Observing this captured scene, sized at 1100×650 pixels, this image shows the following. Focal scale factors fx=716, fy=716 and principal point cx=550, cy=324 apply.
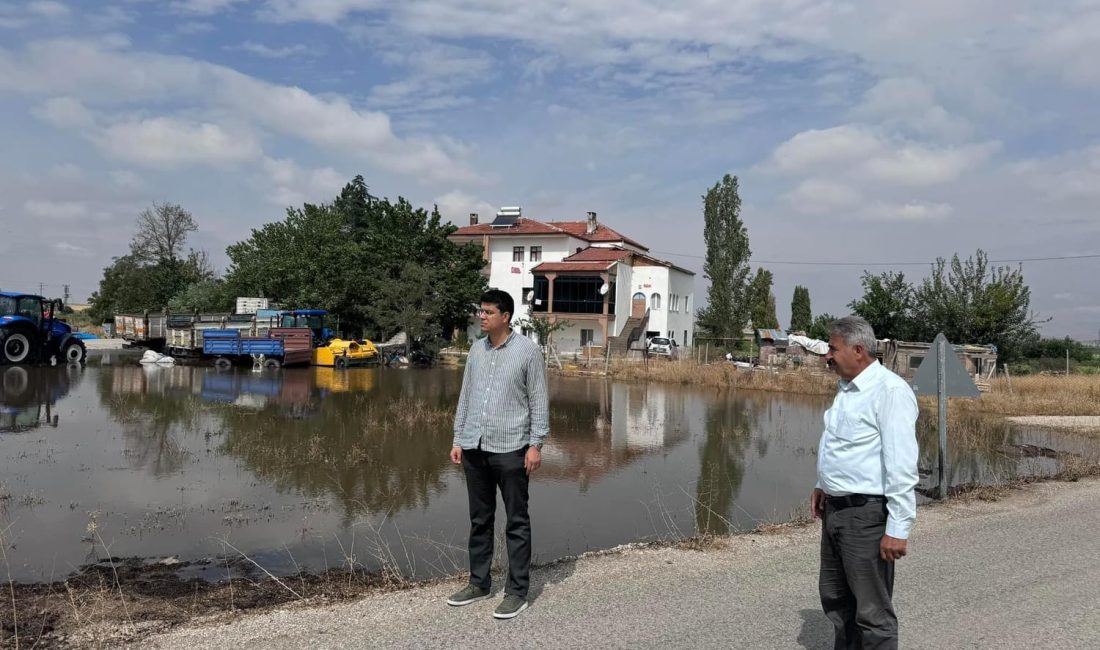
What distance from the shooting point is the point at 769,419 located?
57.1 feet

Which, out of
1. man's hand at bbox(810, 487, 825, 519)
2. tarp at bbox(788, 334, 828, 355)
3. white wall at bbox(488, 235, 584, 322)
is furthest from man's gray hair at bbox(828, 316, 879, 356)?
white wall at bbox(488, 235, 584, 322)

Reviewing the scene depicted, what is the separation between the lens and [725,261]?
47.9m

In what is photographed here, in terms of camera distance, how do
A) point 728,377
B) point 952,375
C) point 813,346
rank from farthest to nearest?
point 813,346, point 728,377, point 952,375

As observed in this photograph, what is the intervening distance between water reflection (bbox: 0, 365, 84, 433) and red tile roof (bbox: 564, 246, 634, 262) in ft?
91.7

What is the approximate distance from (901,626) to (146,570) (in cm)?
533

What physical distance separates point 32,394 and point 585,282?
30.3m

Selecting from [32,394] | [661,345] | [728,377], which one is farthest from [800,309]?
[32,394]

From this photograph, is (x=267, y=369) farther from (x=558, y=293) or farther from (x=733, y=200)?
(x=733, y=200)

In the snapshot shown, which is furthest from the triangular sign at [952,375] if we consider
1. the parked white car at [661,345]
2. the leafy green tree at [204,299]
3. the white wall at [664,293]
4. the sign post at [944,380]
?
the leafy green tree at [204,299]

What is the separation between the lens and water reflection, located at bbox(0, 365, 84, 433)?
12789mm

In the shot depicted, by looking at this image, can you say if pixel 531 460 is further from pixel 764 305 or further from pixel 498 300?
pixel 764 305

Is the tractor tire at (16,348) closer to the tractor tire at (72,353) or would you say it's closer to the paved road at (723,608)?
the tractor tire at (72,353)

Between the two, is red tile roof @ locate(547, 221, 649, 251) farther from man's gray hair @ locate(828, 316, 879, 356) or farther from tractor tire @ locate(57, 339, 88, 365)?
man's gray hair @ locate(828, 316, 879, 356)

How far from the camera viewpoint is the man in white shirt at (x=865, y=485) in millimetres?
3045
